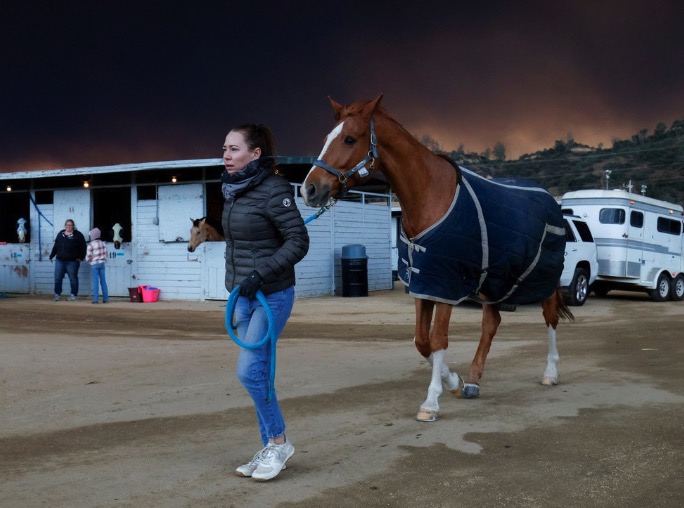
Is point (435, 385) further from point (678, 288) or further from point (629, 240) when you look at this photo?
point (678, 288)

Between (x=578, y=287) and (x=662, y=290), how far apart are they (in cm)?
402

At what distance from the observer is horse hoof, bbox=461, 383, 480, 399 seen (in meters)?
6.60

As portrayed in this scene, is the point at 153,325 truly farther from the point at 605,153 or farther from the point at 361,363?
the point at 605,153

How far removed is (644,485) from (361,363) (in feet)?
15.6

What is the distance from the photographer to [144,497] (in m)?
4.00

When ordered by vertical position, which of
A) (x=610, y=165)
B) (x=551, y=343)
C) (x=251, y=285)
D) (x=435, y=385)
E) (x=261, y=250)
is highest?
(x=610, y=165)

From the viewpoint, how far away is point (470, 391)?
659cm

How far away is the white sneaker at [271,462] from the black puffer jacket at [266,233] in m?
0.93

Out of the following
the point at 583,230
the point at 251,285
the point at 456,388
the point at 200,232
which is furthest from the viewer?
the point at 200,232

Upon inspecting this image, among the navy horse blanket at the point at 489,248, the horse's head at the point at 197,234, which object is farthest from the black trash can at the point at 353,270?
the navy horse blanket at the point at 489,248

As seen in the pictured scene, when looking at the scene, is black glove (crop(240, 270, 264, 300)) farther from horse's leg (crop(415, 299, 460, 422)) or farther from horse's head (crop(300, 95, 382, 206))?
horse's leg (crop(415, 299, 460, 422))

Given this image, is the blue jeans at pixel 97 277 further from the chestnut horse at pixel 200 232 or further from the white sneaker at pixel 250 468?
the white sneaker at pixel 250 468

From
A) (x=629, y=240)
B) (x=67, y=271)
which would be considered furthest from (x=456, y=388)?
(x=67, y=271)

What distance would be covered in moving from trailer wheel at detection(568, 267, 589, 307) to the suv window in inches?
31.0
